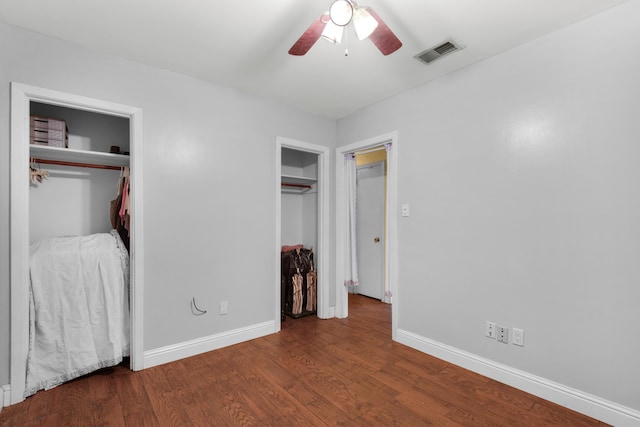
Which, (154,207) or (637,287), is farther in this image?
(154,207)

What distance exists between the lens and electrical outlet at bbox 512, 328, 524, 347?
2.15 m

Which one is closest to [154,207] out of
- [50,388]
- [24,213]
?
[24,213]

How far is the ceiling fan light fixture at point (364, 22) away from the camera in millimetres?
1498

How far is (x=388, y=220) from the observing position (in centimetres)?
316

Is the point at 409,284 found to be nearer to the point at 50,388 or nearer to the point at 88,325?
the point at 88,325

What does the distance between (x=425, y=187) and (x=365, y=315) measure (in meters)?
1.92

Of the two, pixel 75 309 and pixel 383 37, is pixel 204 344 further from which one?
pixel 383 37

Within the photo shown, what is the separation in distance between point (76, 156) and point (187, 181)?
847 mm

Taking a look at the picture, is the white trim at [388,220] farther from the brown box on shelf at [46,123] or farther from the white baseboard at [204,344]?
the brown box on shelf at [46,123]

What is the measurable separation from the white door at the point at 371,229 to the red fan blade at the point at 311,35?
306 cm

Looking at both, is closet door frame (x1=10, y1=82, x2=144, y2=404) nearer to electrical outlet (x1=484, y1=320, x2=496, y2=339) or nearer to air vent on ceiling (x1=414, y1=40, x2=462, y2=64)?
air vent on ceiling (x1=414, y1=40, x2=462, y2=64)

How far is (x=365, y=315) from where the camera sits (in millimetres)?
3797

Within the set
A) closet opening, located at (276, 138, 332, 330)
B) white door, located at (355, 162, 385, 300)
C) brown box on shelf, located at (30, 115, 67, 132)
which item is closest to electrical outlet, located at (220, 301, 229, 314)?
closet opening, located at (276, 138, 332, 330)

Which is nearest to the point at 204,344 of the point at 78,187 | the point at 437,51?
the point at 78,187
